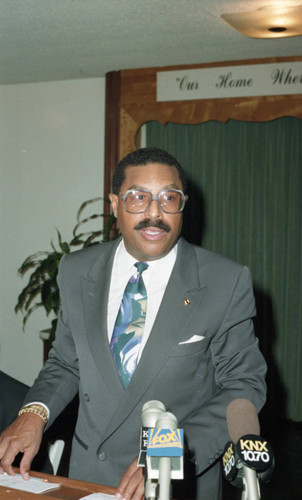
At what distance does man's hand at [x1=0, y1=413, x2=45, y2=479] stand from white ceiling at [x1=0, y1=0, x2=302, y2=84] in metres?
2.27

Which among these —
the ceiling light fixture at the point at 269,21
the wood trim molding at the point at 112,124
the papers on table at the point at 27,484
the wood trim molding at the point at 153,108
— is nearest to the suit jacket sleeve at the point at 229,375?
the papers on table at the point at 27,484

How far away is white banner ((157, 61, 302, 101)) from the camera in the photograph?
3988 millimetres

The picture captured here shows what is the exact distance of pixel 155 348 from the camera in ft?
4.79

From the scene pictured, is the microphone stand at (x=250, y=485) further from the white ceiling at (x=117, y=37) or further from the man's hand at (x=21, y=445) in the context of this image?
the white ceiling at (x=117, y=37)

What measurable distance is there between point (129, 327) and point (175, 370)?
0.56 feet

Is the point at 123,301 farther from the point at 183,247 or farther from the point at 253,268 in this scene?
the point at 253,268

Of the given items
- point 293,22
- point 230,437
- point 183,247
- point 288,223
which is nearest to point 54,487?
point 230,437

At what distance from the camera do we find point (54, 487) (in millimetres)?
1300

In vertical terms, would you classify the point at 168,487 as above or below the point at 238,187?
below

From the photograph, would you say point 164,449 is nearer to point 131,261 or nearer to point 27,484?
point 27,484

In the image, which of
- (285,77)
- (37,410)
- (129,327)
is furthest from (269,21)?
(37,410)

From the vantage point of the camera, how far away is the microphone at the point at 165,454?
889mm

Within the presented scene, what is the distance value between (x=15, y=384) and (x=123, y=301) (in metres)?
0.67

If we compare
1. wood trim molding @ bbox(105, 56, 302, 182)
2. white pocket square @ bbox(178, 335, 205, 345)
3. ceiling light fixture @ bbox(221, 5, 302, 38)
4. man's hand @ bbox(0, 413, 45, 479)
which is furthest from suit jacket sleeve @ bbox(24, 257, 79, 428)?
wood trim molding @ bbox(105, 56, 302, 182)
